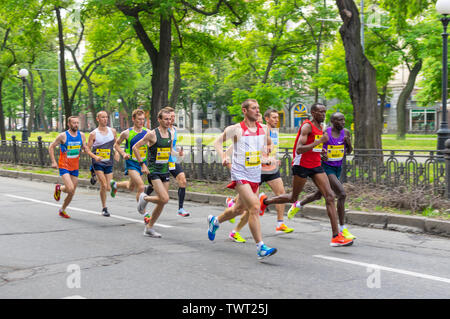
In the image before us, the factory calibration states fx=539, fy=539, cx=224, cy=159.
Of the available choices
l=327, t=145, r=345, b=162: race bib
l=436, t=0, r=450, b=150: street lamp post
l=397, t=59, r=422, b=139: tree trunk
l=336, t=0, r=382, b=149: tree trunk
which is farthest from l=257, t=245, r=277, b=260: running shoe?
l=397, t=59, r=422, b=139: tree trunk

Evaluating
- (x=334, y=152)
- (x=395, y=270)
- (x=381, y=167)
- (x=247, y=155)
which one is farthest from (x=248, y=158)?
(x=381, y=167)

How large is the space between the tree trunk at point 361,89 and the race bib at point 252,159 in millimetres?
7545

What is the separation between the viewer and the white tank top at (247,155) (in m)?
6.39

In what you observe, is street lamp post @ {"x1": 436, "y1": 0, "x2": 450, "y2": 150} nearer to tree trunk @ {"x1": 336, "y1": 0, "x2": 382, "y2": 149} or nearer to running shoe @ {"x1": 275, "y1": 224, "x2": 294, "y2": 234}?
tree trunk @ {"x1": 336, "y1": 0, "x2": 382, "y2": 149}

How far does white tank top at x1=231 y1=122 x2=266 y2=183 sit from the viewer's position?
6.39m

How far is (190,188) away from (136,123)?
13.4 feet

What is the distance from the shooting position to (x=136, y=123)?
9.51 metres

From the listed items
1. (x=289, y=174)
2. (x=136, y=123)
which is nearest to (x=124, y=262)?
(x=136, y=123)

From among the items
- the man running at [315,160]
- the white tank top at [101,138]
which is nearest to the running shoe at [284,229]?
the man running at [315,160]

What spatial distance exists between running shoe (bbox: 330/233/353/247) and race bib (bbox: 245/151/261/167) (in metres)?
1.58

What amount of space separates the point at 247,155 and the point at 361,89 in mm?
7850
